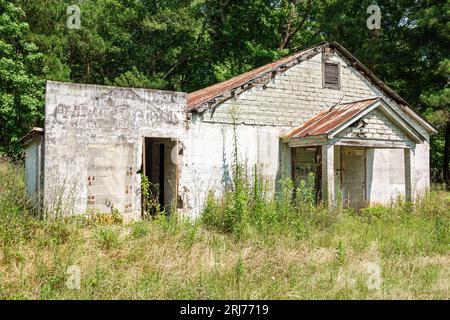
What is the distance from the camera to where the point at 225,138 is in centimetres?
1244

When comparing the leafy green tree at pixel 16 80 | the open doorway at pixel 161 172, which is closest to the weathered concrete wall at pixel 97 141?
the open doorway at pixel 161 172

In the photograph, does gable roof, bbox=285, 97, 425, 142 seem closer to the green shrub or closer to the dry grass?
the dry grass

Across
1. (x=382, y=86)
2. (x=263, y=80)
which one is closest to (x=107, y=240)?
(x=263, y=80)

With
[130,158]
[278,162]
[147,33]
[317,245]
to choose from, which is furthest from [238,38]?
[317,245]

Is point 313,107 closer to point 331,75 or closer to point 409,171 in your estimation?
point 331,75

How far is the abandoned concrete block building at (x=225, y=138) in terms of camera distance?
405 inches

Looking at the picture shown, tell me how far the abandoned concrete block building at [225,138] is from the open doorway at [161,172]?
0.19 ft

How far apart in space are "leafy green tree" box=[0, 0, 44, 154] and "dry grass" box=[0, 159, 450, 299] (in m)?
13.2

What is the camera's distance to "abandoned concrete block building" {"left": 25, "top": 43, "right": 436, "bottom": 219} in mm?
10281
